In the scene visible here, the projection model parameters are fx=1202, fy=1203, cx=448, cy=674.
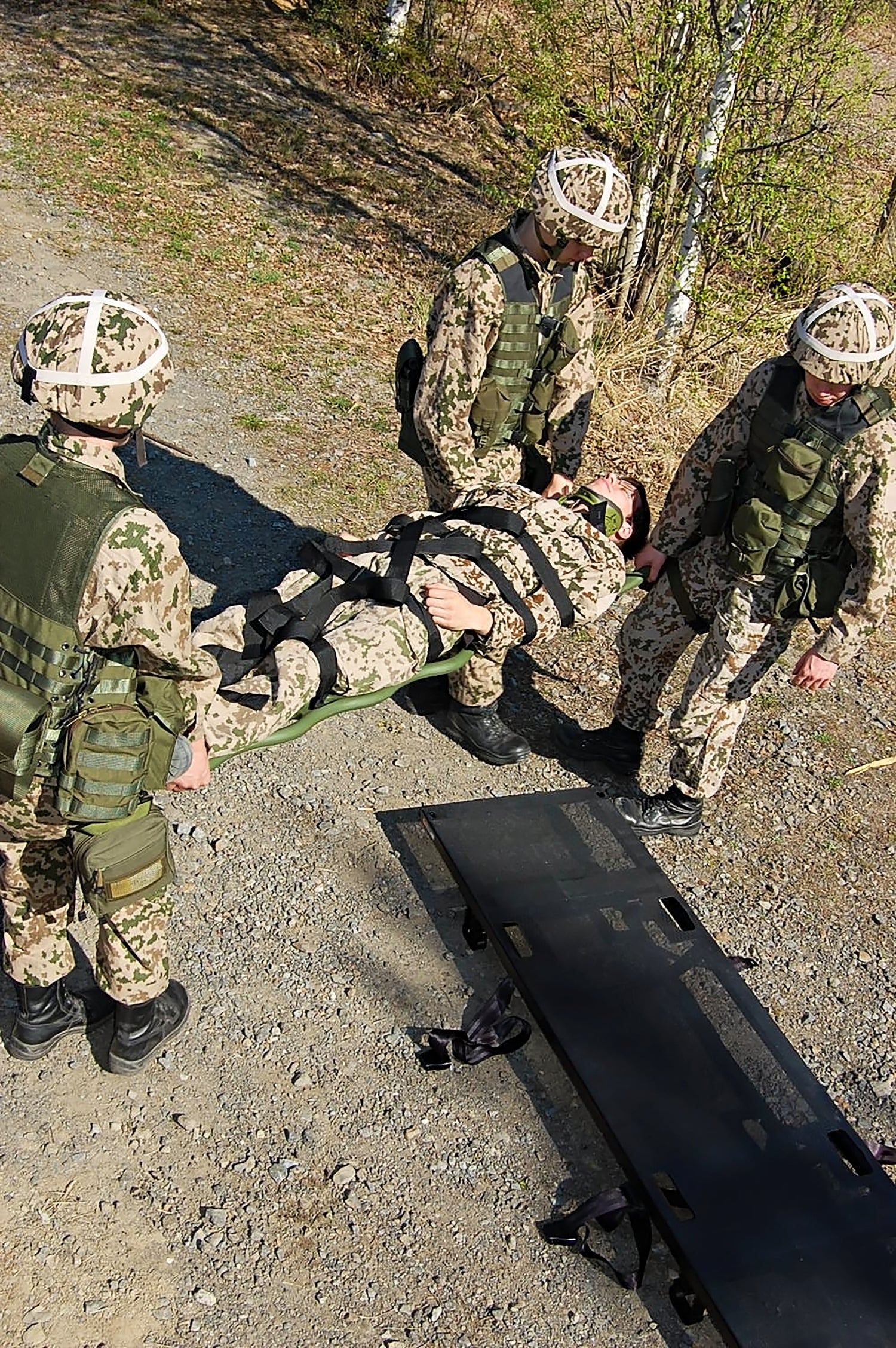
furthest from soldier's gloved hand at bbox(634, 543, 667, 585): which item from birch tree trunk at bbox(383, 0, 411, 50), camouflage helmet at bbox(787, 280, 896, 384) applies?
birch tree trunk at bbox(383, 0, 411, 50)

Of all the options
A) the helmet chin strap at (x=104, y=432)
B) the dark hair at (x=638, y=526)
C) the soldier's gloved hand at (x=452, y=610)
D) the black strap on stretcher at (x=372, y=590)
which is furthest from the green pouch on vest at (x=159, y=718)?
the dark hair at (x=638, y=526)

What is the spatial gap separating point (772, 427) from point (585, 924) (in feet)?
5.77

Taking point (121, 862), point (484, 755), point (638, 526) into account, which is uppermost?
point (638, 526)

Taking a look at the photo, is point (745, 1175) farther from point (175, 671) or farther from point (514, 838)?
point (175, 671)

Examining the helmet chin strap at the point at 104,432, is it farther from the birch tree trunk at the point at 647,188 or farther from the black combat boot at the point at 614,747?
the birch tree trunk at the point at 647,188

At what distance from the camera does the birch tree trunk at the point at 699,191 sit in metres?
6.75

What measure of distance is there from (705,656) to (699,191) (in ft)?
13.3

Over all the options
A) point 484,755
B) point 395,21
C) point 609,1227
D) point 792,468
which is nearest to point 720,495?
point 792,468

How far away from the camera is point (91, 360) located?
255cm

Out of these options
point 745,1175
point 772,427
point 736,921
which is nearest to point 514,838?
point 736,921

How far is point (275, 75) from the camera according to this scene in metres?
11.9

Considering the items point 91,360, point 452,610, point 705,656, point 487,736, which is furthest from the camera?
point 487,736

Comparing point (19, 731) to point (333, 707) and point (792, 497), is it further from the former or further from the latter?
point (792, 497)

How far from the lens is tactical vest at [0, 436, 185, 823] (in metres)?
2.59
